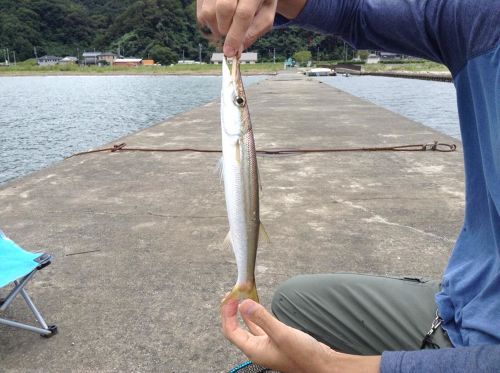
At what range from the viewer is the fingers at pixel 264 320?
1.42m

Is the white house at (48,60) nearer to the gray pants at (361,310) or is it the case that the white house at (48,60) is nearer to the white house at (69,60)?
the white house at (69,60)

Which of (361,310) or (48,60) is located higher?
(48,60)

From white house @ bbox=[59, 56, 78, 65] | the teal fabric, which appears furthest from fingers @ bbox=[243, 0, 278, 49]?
white house @ bbox=[59, 56, 78, 65]

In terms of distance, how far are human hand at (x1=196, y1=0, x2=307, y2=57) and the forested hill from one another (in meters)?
112

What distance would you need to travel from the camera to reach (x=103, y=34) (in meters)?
136

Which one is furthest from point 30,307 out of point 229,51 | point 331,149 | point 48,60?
point 48,60

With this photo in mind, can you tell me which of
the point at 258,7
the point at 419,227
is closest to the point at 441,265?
the point at 419,227

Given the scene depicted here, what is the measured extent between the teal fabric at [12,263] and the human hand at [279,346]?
→ 71.4 inches

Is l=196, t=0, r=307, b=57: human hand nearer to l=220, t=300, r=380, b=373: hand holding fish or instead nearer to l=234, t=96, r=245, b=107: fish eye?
l=234, t=96, r=245, b=107: fish eye

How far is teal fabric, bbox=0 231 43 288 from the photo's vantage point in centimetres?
277

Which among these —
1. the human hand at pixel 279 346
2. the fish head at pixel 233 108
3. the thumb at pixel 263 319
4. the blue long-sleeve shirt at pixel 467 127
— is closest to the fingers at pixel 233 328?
the human hand at pixel 279 346

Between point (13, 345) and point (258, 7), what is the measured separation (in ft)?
8.40

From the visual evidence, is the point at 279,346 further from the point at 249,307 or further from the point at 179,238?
the point at 179,238

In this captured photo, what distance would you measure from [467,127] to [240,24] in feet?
3.22
